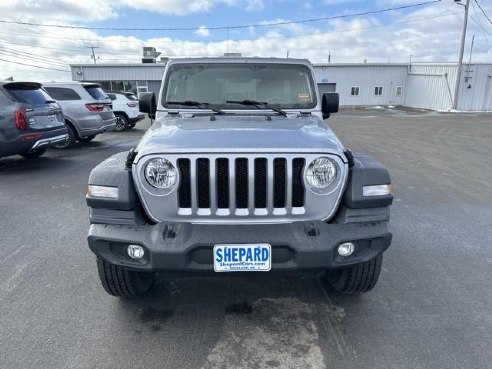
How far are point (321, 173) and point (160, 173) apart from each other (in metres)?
1.10

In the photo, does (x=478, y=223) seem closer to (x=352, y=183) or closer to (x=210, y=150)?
(x=352, y=183)

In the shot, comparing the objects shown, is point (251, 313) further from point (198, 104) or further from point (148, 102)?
point (148, 102)

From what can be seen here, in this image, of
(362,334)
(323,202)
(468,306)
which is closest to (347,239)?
(323,202)

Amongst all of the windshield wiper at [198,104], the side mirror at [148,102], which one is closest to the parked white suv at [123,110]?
the side mirror at [148,102]

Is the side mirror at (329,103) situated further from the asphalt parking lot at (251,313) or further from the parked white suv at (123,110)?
the parked white suv at (123,110)

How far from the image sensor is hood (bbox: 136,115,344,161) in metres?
2.62

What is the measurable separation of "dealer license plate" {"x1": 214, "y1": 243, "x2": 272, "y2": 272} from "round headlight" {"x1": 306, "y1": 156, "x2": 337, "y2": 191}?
0.54m

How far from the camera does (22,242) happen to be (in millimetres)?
4465

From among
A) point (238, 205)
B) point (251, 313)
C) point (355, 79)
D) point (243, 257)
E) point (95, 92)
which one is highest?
point (355, 79)

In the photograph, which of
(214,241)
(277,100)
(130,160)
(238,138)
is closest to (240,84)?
(277,100)

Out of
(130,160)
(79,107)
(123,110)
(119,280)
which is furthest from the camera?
(123,110)

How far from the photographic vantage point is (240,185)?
2.65 meters

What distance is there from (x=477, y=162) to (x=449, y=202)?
4040 mm

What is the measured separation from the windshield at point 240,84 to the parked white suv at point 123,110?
11.6 m
